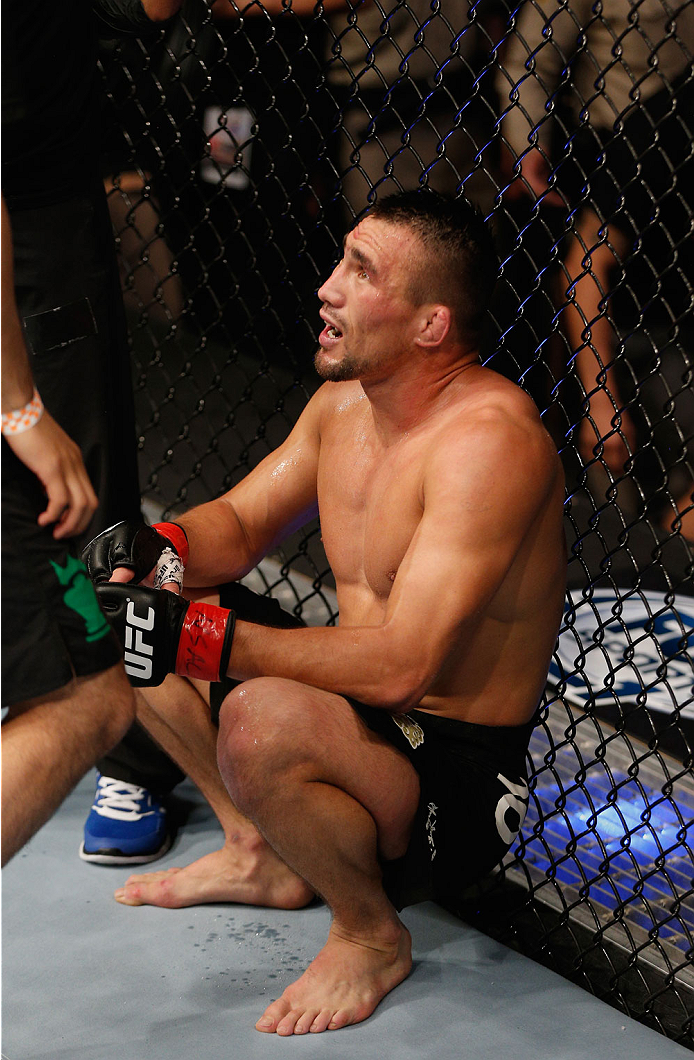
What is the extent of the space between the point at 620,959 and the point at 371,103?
2920 mm

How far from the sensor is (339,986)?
64.7 inches

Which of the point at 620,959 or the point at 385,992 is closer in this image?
the point at 385,992

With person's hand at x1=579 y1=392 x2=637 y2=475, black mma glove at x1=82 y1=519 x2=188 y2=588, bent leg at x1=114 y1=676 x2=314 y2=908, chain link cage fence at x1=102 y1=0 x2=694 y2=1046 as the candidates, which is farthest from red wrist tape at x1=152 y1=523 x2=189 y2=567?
person's hand at x1=579 y1=392 x2=637 y2=475

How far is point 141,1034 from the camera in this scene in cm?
158

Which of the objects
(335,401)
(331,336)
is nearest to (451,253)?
(331,336)

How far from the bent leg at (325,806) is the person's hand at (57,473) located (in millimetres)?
466

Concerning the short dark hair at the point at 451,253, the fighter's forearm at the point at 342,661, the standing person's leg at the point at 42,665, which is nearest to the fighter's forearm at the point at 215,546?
the fighter's forearm at the point at 342,661

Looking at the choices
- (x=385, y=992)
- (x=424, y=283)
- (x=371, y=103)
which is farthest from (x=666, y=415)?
(x=371, y=103)

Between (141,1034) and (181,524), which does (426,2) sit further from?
(141,1034)

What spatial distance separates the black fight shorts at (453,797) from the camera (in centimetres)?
165

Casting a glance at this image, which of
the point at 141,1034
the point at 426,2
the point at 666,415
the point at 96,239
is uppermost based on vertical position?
the point at 426,2

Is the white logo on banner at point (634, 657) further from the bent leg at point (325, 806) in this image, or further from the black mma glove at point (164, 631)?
the black mma glove at point (164, 631)

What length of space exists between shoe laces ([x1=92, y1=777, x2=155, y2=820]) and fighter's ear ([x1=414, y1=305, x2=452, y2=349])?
0.99 metres

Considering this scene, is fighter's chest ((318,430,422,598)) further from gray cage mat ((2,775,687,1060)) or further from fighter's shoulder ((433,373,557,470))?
gray cage mat ((2,775,687,1060))
